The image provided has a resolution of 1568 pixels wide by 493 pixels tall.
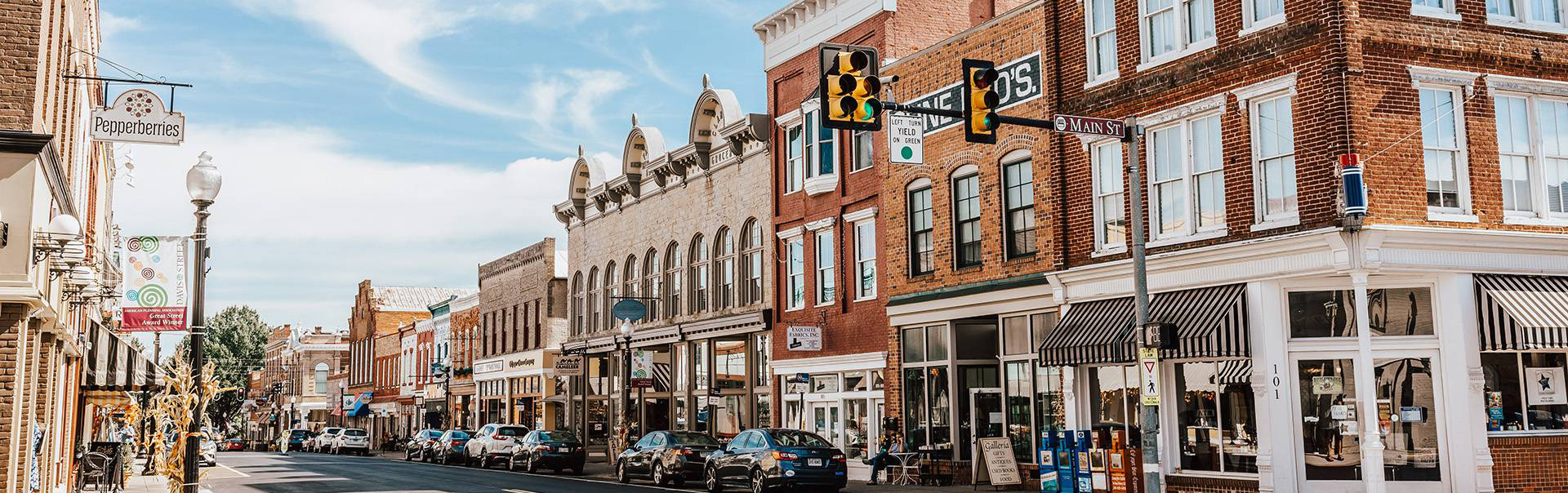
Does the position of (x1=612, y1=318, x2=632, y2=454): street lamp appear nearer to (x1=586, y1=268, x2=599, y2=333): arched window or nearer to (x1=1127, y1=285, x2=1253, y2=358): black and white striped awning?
(x1=586, y1=268, x2=599, y2=333): arched window

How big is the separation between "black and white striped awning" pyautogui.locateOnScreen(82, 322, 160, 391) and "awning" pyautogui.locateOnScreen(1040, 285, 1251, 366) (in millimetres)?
15506

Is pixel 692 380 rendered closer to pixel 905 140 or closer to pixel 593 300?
pixel 593 300

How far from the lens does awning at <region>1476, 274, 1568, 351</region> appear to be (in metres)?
17.4

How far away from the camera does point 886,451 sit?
26359 mm

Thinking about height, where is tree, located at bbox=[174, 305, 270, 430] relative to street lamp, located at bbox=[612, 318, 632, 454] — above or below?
above

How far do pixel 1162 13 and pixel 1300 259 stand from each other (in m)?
4.85

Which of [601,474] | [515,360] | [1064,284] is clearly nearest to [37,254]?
[1064,284]

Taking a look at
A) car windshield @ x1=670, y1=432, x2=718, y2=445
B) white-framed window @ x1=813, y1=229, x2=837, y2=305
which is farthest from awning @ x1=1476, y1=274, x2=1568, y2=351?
car windshield @ x1=670, y1=432, x2=718, y2=445

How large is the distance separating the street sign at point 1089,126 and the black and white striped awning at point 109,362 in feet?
51.3

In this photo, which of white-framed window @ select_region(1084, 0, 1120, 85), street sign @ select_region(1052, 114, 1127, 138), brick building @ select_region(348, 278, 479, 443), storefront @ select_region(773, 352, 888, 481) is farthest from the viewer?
brick building @ select_region(348, 278, 479, 443)

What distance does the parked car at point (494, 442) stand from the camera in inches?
1605

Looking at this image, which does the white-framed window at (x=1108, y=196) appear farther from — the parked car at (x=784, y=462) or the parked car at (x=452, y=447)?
the parked car at (x=452, y=447)

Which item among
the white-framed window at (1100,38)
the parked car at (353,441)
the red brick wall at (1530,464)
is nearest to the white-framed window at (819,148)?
the white-framed window at (1100,38)

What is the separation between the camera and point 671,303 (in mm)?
40219
